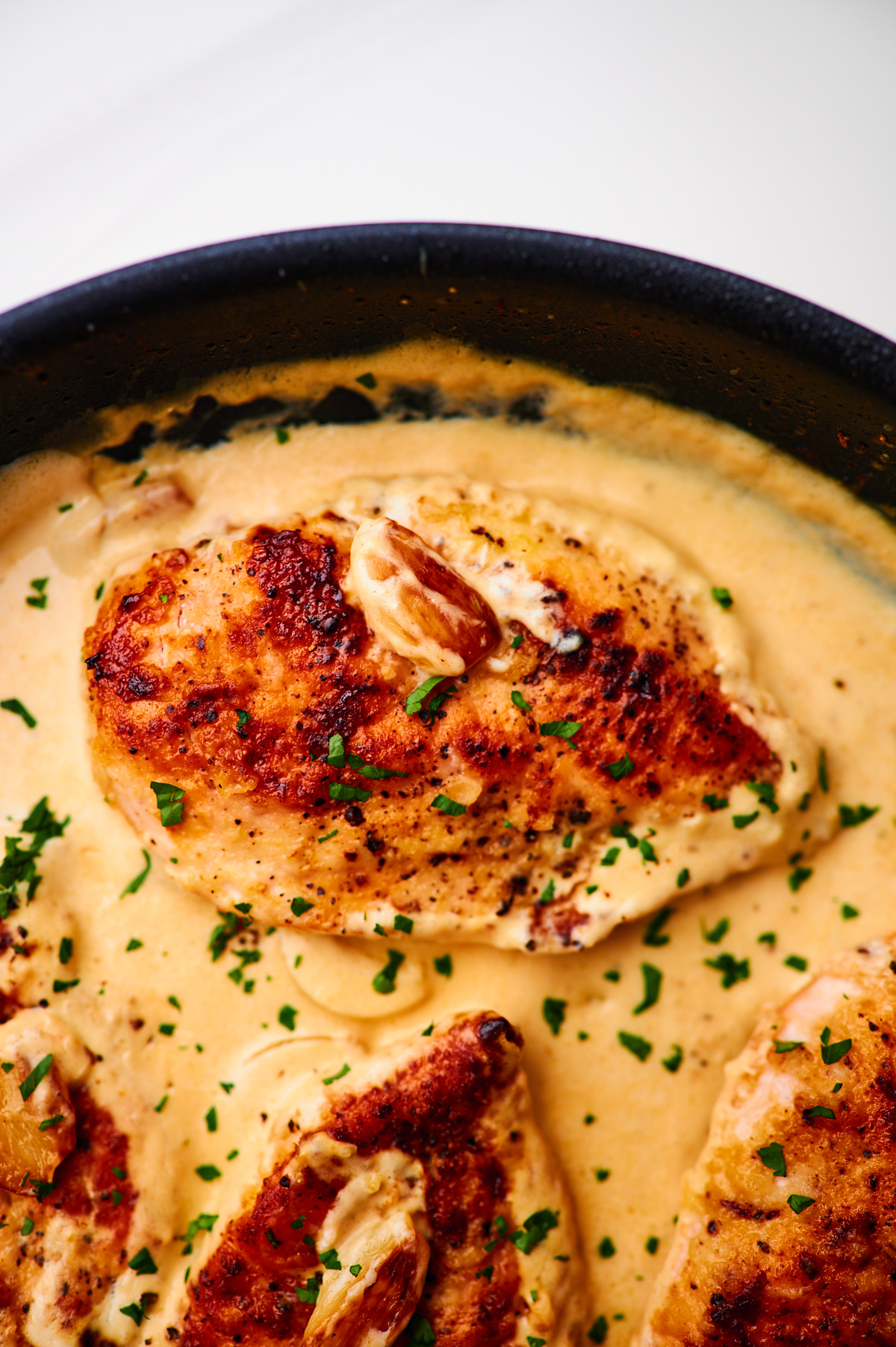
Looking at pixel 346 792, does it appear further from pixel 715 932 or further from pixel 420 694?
pixel 715 932

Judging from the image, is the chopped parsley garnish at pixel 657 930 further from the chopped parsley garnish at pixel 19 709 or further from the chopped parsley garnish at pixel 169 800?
the chopped parsley garnish at pixel 19 709

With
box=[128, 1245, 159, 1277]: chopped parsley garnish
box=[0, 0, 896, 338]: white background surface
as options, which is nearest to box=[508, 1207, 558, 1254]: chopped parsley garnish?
box=[128, 1245, 159, 1277]: chopped parsley garnish

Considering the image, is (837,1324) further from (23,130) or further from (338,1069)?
(23,130)

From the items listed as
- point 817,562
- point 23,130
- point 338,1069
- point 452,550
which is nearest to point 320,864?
Answer: point 338,1069

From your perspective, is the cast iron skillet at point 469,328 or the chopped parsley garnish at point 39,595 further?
the chopped parsley garnish at point 39,595

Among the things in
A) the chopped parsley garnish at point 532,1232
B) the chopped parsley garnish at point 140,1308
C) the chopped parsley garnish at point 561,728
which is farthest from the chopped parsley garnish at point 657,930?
the chopped parsley garnish at point 140,1308

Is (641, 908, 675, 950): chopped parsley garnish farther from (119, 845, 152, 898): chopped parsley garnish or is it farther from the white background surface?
the white background surface
